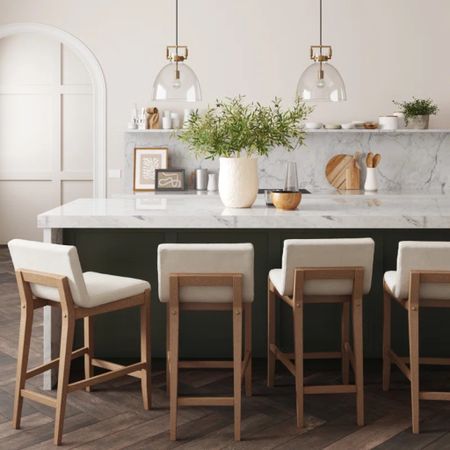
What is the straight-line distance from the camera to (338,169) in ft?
21.9

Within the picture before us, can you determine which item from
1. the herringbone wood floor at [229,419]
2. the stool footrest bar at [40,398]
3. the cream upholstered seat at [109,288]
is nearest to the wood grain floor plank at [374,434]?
the herringbone wood floor at [229,419]

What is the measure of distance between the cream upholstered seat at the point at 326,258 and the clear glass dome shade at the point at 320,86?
57.0 inches

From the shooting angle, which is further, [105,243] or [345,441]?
[105,243]

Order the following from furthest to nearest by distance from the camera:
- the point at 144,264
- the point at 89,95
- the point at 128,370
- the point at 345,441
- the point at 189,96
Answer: the point at 89,95, the point at 189,96, the point at 144,264, the point at 128,370, the point at 345,441

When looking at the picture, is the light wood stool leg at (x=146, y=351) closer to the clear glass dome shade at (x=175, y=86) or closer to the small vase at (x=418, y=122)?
the clear glass dome shade at (x=175, y=86)

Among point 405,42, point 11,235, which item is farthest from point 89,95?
point 405,42

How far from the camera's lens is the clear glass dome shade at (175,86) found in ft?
13.5

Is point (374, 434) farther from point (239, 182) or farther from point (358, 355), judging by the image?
point (239, 182)

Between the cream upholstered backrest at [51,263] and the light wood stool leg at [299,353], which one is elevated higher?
the cream upholstered backrest at [51,263]

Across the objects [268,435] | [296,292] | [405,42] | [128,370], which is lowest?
[268,435]

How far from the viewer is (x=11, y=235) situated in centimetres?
835

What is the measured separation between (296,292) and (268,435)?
0.64 m

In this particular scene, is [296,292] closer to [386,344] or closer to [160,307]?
[386,344]

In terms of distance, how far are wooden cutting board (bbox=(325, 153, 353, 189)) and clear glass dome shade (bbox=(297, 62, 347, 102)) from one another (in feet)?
7.72
